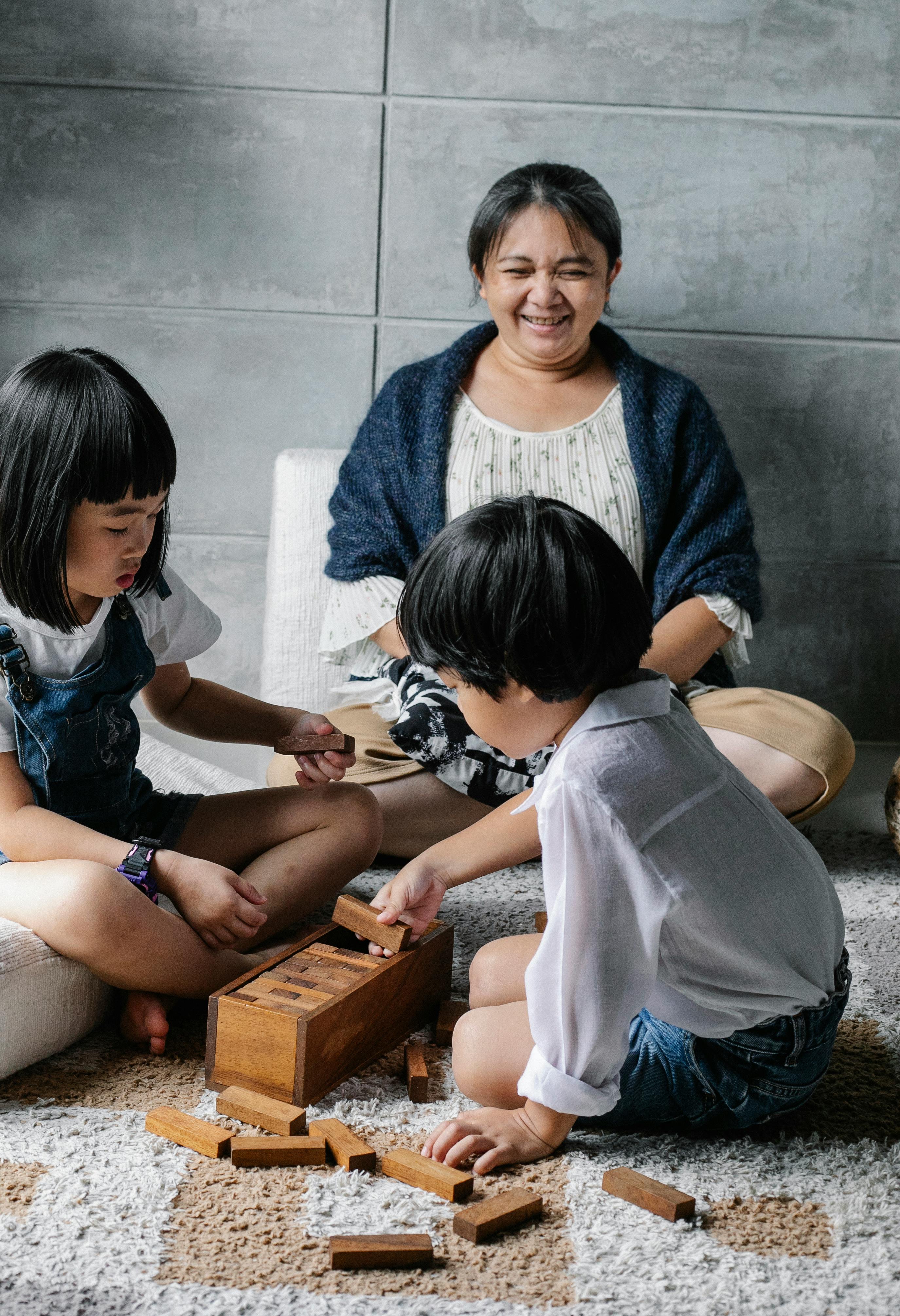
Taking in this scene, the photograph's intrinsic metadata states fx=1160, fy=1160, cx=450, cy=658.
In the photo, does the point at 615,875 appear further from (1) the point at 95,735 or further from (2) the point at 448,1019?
(1) the point at 95,735

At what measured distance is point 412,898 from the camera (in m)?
1.16

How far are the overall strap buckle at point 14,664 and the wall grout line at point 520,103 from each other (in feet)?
4.41

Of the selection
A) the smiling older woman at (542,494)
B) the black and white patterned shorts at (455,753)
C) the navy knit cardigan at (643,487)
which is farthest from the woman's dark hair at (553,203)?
the black and white patterned shorts at (455,753)

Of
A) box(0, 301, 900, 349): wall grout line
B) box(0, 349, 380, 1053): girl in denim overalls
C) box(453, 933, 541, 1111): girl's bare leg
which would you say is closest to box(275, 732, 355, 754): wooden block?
box(0, 349, 380, 1053): girl in denim overalls

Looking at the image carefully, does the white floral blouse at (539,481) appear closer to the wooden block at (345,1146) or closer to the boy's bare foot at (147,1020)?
the boy's bare foot at (147,1020)

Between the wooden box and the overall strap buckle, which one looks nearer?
the wooden box

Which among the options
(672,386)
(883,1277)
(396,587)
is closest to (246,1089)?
(883,1277)

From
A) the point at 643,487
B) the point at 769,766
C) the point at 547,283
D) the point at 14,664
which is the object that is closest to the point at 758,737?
the point at 769,766

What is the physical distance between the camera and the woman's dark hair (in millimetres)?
1770

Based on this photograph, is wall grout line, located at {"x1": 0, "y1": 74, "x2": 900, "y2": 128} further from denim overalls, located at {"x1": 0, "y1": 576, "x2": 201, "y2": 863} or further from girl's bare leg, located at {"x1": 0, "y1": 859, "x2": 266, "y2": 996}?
girl's bare leg, located at {"x1": 0, "y1": 859, "x2": 266, "y2": 996}

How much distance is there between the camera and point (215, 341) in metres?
2.20

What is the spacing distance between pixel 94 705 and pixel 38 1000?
31 cm

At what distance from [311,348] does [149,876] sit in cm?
130

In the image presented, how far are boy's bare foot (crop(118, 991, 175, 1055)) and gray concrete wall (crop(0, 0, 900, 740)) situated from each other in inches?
47.5
